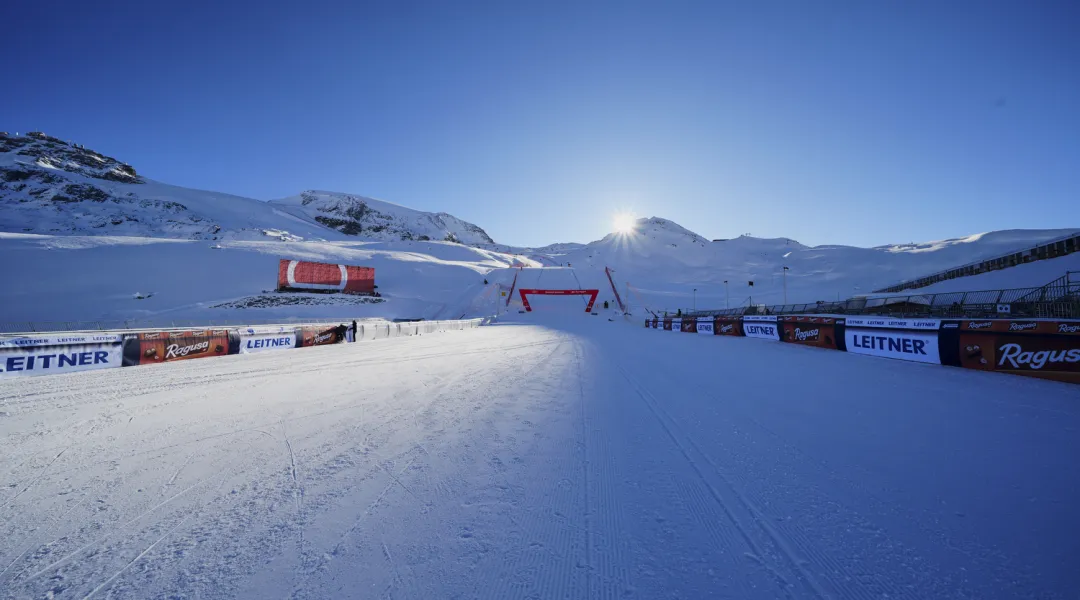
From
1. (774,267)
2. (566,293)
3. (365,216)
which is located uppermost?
(365,216)

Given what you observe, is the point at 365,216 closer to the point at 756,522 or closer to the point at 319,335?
the point at 319,335

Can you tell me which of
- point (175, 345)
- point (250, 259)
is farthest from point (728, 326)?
point (250, 259)

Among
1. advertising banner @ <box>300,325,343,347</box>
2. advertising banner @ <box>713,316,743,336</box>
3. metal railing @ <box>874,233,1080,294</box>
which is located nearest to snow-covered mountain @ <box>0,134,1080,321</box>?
metal railing @ <box>874,233,1080,294</box>

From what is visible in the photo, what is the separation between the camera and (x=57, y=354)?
8445 millimetres

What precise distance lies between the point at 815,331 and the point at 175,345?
1967 centimetres

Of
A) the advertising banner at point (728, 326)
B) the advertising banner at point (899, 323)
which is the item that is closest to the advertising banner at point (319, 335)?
the advertising banner at point (899, 323)

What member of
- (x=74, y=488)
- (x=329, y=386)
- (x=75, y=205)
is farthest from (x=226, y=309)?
(x=75, y=205)

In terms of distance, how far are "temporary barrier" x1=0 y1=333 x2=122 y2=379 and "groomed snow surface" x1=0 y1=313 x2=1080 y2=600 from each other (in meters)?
3.03

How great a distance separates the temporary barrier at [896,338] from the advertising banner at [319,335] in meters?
18.6

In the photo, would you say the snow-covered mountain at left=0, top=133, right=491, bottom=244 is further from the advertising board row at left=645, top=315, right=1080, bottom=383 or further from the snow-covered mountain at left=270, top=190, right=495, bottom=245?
the advertising board row at left=645, top=315, right=1080, bottom=383

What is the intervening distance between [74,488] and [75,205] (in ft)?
363

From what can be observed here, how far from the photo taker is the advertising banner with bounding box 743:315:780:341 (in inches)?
625

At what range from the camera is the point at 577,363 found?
9.66 meters

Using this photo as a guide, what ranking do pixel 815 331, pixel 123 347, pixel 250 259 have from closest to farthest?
1. pixel 123 347
2. pixel 815 331
3. pixel 250 259
